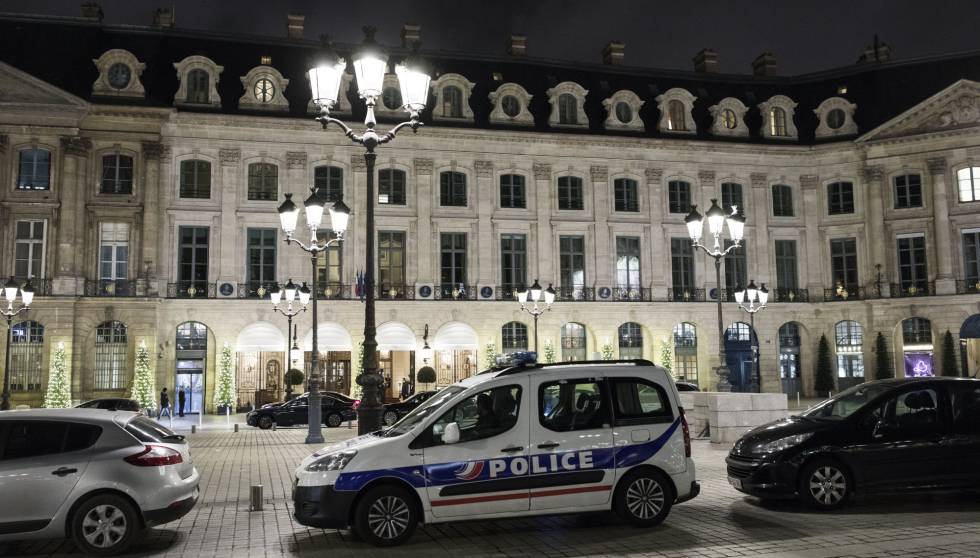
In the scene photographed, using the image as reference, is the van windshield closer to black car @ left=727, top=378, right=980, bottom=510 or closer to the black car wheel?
black car @ left=727, top=378, right=980, bottom=510

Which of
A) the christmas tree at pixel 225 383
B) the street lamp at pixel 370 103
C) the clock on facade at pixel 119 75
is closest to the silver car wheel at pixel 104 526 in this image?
the street lamp at pixel 370 103

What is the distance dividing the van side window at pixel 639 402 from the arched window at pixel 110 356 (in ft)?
98.9

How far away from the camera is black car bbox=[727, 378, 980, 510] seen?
9.96 m

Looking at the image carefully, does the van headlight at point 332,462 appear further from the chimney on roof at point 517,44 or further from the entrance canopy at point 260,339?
the chimney on roof at point 517,44

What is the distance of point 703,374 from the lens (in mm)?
40188

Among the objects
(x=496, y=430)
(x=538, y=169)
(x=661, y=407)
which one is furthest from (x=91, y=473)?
(x=538, y=169)

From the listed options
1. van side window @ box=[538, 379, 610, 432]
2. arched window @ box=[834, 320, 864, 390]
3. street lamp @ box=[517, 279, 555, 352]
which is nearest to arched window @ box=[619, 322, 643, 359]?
street lamp @ box=[517, 279, 555, 352]

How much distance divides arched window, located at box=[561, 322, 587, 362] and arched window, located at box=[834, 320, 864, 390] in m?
13.1

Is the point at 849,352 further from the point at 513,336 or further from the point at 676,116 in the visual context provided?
the point at 513,336

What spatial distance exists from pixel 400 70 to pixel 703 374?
31262mm

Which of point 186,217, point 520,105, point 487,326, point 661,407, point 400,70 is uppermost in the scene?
point 520,105

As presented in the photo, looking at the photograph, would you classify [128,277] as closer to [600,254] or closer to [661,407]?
→ [600,254]

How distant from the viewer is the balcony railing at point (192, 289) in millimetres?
35344

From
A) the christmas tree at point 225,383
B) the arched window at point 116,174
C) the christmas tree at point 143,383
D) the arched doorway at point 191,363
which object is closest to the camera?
the christmas tree at point 143,383
